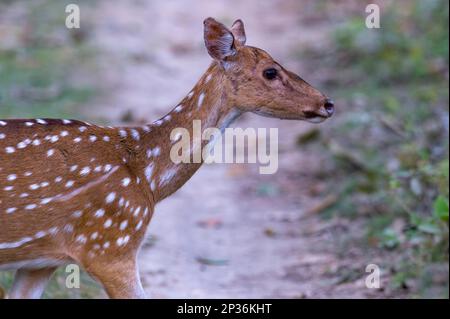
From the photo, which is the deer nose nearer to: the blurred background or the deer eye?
the deer eye

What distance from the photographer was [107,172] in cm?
553

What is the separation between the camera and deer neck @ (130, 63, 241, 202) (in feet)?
19.1

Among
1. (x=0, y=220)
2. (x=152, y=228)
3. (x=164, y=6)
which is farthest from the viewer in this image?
(x=164, y=6)

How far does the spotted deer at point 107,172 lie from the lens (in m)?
5.33

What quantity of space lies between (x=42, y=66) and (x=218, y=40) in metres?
7.08

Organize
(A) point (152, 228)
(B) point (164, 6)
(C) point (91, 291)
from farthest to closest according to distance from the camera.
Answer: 1. (B) point (164, 6)
2. (A) point (152, 228)
3. (C) point (91, 291)

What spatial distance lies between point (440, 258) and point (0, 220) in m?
3.38

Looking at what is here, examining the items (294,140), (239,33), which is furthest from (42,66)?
(239,33)

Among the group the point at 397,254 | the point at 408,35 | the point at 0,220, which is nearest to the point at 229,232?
the point at 397,254

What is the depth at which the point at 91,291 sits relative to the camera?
6.83 metres

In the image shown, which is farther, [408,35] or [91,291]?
[408,35]

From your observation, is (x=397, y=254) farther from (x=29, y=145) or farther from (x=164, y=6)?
(x=164, y=6)

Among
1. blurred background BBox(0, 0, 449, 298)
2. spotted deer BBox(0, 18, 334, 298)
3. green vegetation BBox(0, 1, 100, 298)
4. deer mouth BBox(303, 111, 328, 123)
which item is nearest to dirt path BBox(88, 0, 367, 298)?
blurred background BBox(0, 0, 449, 298)
